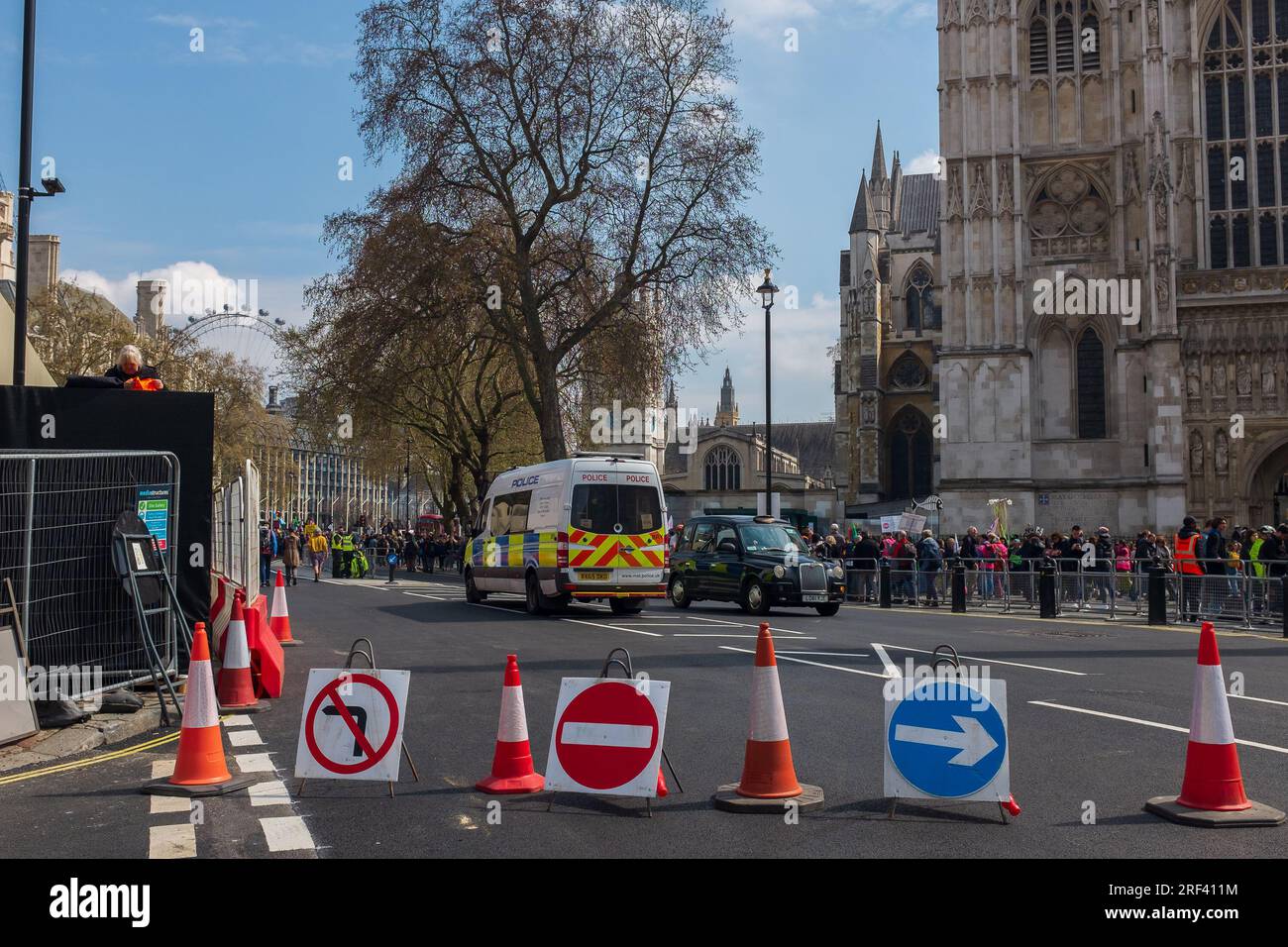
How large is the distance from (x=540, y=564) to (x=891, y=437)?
53826 millimetres

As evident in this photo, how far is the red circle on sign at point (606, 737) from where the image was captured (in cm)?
678

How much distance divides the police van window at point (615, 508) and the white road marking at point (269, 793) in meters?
13.8

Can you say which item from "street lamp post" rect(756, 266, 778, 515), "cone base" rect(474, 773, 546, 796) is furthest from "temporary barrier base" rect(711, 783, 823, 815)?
"street lamp post" rect(756, 266, 778, 515)

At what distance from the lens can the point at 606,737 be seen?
6852mm

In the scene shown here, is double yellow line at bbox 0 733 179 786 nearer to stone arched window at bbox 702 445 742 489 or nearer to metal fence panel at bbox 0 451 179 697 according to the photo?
metal fence panel at bbox 0 451 179 697

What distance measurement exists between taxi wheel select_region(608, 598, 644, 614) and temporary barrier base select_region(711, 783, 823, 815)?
15744 millimetres

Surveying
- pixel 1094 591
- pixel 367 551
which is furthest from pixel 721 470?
pixel 1094 591

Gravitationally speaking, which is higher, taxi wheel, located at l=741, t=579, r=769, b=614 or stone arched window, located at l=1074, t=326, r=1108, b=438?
stone arched window, located at l=1074, t=326, r=1108, b=438

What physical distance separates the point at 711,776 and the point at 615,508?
14024mm

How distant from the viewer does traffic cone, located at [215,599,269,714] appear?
34.3 feet

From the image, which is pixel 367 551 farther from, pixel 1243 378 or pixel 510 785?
pixel 510 785

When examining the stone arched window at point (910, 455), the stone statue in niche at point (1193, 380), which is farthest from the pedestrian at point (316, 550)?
the stone arched window at point (910, 455)
